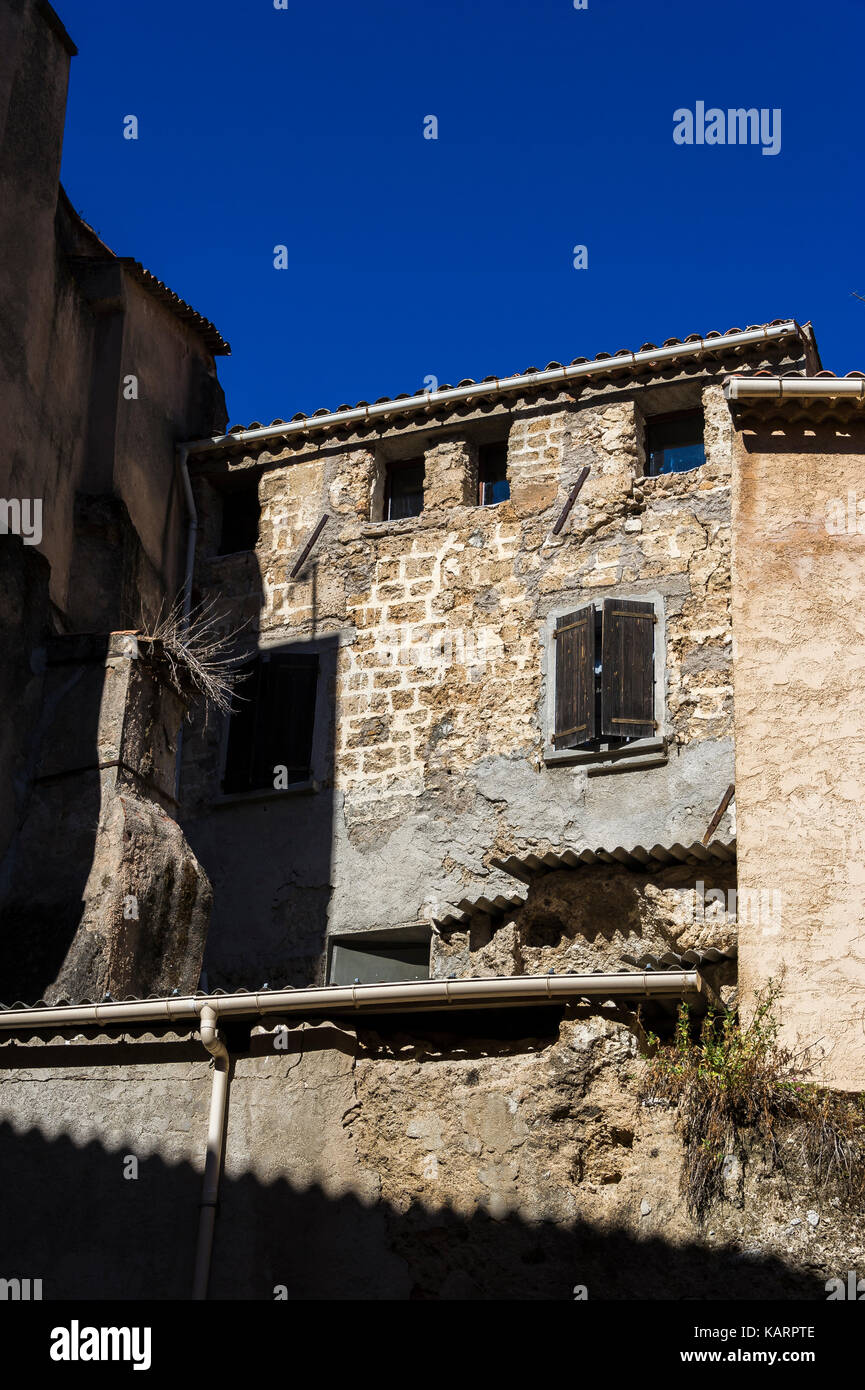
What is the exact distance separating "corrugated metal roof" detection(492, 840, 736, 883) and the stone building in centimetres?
5

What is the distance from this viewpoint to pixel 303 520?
16.6 m

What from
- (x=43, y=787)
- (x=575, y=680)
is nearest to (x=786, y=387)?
(x=575, y=680)

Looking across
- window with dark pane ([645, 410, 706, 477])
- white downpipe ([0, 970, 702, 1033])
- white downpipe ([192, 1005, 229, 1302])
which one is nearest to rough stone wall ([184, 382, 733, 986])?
window with dark pane ([645, 410, 706, 477])

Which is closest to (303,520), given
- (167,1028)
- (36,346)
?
(36,346)

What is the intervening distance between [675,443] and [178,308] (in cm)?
497

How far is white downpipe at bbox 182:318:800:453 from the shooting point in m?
14.8

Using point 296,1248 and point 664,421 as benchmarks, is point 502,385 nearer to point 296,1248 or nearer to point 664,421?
point 664,421

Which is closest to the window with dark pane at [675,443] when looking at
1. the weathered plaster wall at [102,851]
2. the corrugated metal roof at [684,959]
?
the corrugated metal roof at [684,959]

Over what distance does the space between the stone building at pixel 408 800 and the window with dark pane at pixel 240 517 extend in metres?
0.03

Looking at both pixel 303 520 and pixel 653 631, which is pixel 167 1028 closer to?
pixel 653 631

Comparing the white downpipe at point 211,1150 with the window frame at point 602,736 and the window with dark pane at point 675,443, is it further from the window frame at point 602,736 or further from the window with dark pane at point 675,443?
the window with dark pane at point 675,443

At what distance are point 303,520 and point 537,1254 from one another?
9190 mm

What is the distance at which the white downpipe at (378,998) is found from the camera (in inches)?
349

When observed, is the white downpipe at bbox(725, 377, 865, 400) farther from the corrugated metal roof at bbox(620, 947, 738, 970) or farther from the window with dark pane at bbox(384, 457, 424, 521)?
the window with dark pane at bbox(384, 457, 424, 521)
